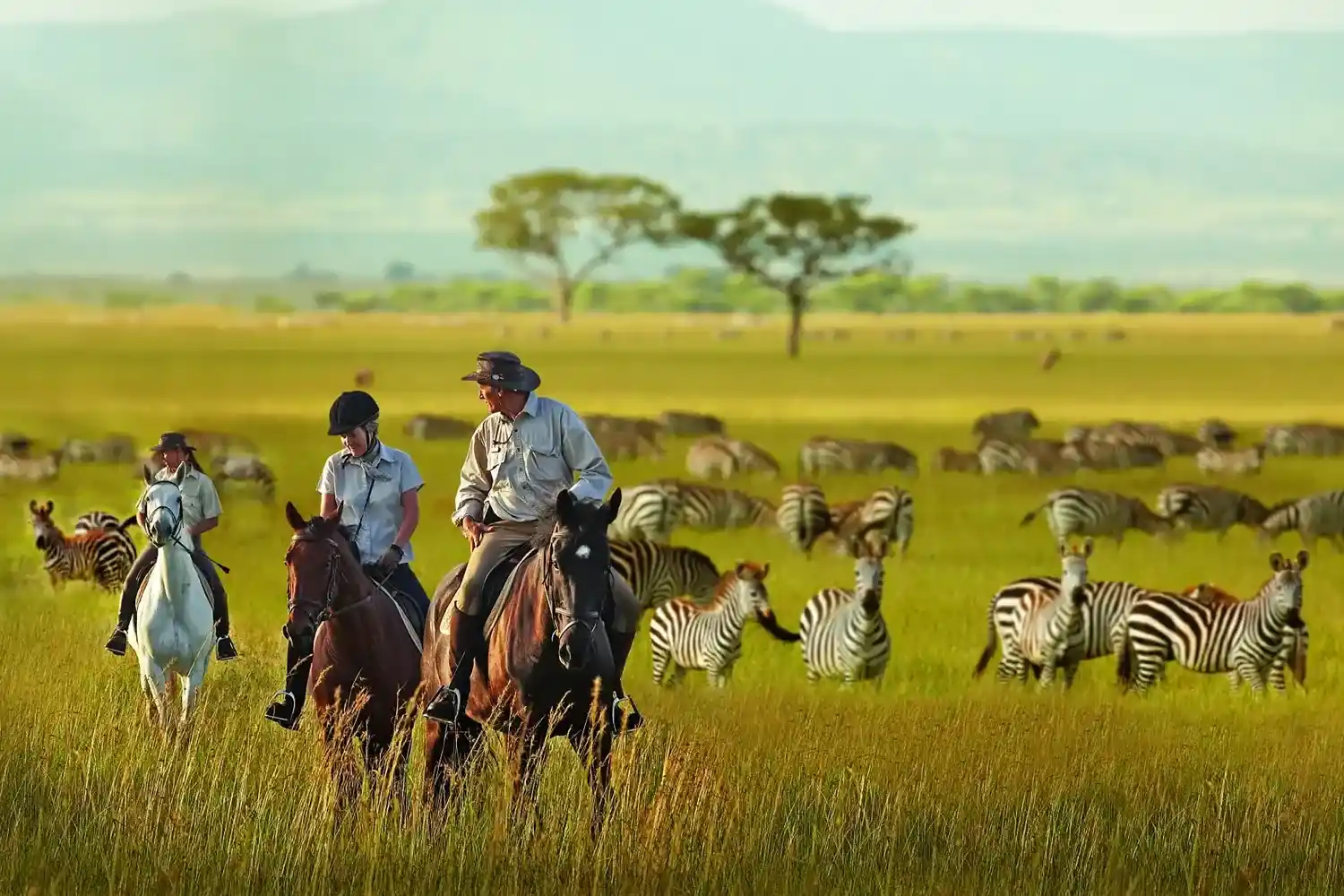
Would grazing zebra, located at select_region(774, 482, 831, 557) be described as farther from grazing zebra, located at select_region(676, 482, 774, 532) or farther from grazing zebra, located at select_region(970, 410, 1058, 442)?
grazing zebra, located at select_region(970, 410, 1058, 442)

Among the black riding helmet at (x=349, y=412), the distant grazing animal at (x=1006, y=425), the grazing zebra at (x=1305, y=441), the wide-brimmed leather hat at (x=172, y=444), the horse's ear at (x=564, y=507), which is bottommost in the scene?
the distant grazing animal at (x=1006, y=425)

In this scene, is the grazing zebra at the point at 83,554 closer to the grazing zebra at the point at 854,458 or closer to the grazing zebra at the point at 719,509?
the grazing zebra at the point at 719,509

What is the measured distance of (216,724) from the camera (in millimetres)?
14211

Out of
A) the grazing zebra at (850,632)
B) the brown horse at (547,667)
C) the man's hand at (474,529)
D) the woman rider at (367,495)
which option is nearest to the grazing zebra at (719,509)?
the grazing zebra at (850,632)

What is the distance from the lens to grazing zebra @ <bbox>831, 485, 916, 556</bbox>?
106 feet

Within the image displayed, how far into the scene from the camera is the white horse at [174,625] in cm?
1409

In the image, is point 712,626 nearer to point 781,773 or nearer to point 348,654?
point 781,773

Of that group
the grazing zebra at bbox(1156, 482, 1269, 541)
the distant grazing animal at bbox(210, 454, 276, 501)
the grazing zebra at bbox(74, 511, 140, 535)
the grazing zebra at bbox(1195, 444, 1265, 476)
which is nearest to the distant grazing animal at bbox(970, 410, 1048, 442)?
the grazing zebra at bbox(1195, 444, 1265, 476)

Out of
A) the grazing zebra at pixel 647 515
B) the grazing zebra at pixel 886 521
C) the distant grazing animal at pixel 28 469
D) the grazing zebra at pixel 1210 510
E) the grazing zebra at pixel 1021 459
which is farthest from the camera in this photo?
the grazing zebra at pixel 1021 459

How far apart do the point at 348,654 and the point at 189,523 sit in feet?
10.2

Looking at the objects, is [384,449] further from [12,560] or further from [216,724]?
[12,560]

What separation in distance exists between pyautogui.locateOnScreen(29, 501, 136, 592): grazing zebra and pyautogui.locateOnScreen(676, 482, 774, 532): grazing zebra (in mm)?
12114

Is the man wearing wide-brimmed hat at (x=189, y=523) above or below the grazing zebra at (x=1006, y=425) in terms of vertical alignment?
above

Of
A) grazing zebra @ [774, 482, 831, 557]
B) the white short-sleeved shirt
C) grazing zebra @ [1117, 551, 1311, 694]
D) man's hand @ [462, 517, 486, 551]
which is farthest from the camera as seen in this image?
grazing zebra @ [774, 482, 831, 557]
